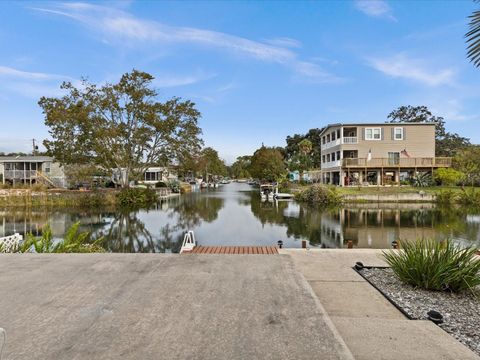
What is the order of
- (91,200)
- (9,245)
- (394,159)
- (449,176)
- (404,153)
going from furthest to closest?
1. (404,153)
2. (394,159)
3. (449,176)
4. (91,200)
5. (9,245)

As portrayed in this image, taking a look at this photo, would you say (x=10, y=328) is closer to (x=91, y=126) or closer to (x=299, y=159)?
(x=91, y=126)

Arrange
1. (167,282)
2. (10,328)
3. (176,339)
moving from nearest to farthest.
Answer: (176,339), (10,328), (167,282)

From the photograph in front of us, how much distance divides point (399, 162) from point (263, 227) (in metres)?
26.5

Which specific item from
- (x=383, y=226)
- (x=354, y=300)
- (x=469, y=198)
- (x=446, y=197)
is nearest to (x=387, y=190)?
(x=446, y=197)

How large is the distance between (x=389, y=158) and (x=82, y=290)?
3820 centimetres

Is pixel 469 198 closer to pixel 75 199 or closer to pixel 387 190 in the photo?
pixel 387 190

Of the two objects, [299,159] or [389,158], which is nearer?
[389,158]

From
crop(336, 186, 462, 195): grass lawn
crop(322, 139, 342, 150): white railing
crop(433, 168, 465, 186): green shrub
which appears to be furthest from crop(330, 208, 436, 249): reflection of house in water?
crop(322, 139, 342, 150): white railing

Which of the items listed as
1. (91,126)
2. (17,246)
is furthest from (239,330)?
(91,126)

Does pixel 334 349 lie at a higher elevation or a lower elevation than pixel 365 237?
higher

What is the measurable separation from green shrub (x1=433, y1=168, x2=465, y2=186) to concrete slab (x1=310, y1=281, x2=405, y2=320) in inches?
1426

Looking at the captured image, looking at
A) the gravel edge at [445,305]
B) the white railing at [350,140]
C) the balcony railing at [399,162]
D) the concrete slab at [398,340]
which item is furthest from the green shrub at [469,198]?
the concrete slab at [398,340]

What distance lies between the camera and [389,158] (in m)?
36.9

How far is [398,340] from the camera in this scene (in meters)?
3.45
